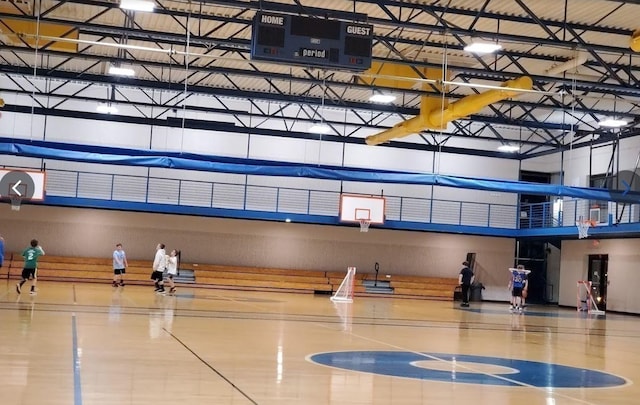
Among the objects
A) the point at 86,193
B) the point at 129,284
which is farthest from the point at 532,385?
the point at 86,193

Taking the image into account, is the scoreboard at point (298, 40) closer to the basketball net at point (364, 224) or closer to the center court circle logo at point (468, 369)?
the center court circle logo at point (468, 369)

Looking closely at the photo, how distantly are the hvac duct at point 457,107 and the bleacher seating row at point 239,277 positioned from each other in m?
9.74

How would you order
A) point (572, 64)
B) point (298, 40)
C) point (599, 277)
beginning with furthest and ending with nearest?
point (599, 277), point (572, 64), point (298, 40)

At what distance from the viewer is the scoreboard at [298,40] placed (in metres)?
16.1

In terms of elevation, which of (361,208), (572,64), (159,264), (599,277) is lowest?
(159,264)

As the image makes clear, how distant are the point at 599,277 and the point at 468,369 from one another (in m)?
29.4

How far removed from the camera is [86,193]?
37375mm

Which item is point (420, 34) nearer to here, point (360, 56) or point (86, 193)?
point (360, 56)

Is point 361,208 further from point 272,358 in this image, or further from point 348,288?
point 272,358

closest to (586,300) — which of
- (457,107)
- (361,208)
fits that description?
(361,208)

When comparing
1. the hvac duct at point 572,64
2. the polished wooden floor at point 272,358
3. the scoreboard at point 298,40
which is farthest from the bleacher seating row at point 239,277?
the scoreboard at point 298,40

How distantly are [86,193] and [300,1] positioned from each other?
19.2 metres

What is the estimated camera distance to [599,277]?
38.3m

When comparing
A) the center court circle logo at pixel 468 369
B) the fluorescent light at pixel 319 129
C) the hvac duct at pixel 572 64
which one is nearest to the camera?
the center court circle logo at pixel 468 369
